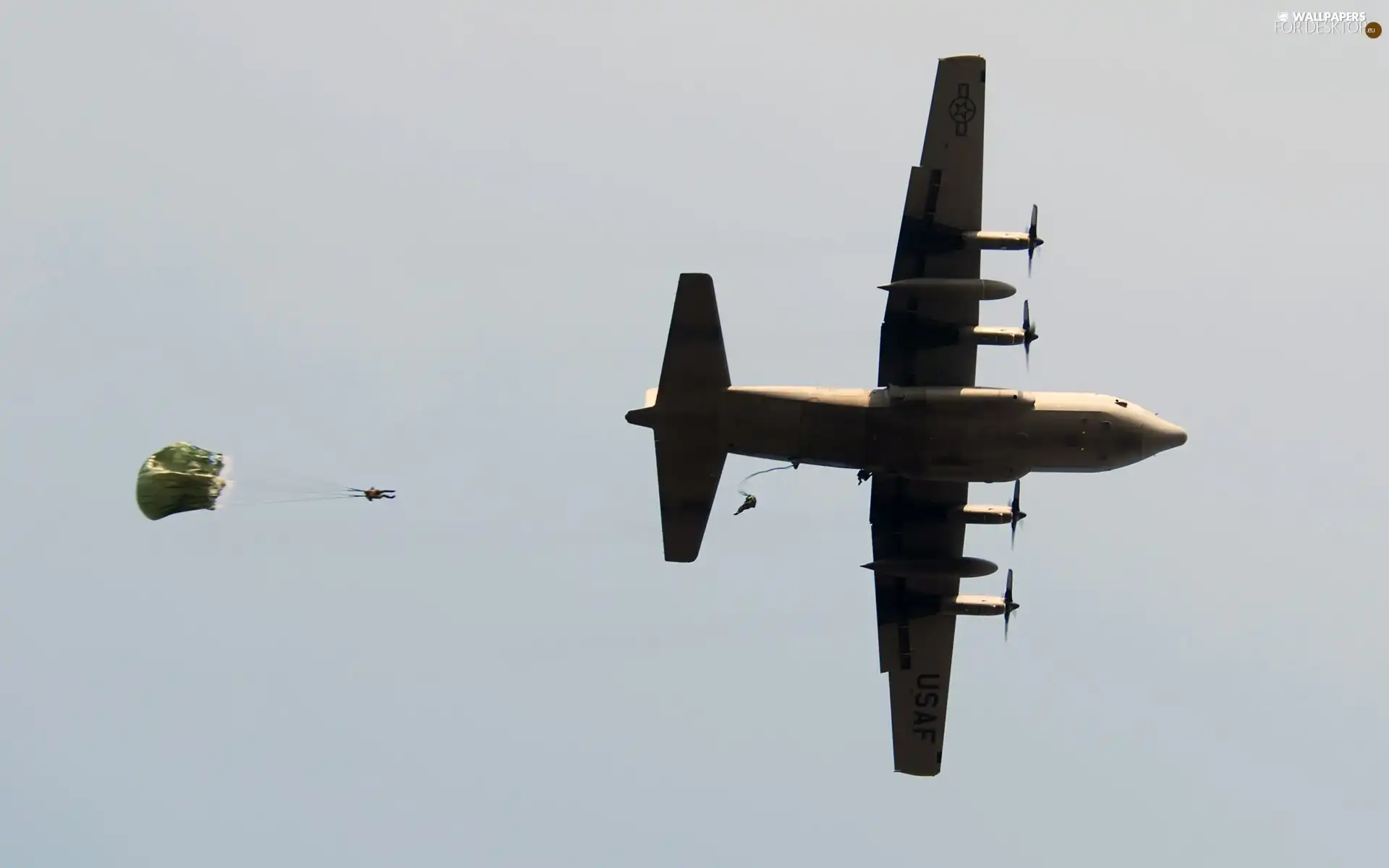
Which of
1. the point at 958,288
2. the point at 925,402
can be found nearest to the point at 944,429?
the point at 925,402

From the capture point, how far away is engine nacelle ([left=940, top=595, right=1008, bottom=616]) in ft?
150

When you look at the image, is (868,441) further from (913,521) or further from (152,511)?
(152,511)

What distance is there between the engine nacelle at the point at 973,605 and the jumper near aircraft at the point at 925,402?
5.06 meters

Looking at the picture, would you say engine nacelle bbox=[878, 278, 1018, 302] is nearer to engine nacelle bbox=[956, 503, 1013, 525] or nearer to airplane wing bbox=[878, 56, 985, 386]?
airplane wing bbox=[878, 56, 985, 386]

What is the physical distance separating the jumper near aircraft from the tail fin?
4 cm

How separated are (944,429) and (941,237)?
5.23 meters

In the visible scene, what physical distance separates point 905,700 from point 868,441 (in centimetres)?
921

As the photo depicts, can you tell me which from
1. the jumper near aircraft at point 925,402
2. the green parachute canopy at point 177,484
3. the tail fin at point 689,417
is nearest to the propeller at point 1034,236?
the jumper near aircraft at point 925,402

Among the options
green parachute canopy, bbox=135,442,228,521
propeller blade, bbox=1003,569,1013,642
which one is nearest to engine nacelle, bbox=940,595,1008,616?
propeller blade, bbox=1003,569,1013,642

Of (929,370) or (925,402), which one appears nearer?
(925,402)

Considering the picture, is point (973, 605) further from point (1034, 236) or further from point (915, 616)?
point (1034, 236)

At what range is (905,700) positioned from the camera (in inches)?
1841

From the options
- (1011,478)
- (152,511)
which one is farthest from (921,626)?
(152,511)

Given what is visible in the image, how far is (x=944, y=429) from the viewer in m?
41.8
